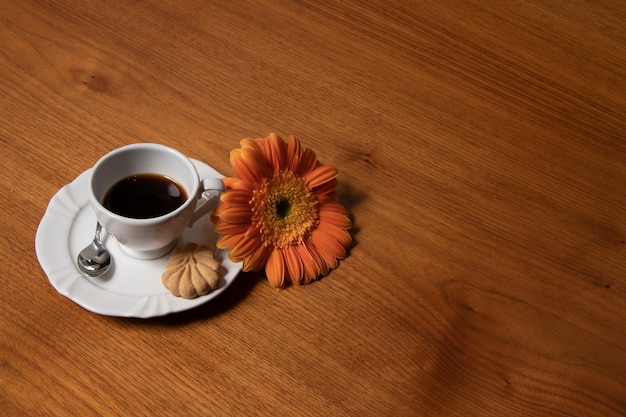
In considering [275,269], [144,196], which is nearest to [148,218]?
[144,196]

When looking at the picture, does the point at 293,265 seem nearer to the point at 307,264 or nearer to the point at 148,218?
the point at 307,264

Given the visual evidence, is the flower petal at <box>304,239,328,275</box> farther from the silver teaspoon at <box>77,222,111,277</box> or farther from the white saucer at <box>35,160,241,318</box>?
the silver teaspoon at <box>77,222,111,277</box>

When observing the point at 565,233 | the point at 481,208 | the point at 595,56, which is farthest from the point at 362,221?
the point at 595,56

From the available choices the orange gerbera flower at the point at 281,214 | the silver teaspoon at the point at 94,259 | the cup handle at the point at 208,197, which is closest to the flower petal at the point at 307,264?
the orange gerbera flower at the point at 281,214

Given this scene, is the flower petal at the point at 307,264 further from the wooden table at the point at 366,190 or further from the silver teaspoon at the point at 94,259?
the silver teaspoon at the point at 94,259

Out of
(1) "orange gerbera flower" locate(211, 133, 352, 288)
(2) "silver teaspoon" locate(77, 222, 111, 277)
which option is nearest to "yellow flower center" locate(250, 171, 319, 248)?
(1) "orange gerbera flower" locate(211, 133, 352, 288)
